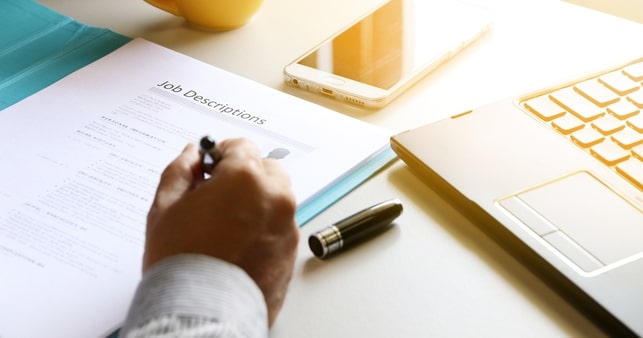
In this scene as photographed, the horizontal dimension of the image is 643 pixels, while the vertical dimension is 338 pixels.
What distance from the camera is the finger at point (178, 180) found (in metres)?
0.48

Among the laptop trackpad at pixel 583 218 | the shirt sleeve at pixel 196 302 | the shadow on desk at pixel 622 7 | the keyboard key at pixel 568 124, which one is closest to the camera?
the shirt sleeve at pixel 196 302

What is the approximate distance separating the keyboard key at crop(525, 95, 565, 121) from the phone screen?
130mm

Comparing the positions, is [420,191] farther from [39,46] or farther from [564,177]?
[39,46]

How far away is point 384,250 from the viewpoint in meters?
0.54

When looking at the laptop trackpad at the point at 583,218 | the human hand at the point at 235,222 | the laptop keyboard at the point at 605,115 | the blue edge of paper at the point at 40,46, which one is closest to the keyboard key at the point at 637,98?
the laptop keyboard at the point at 605,115

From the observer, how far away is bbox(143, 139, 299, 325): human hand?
445mm

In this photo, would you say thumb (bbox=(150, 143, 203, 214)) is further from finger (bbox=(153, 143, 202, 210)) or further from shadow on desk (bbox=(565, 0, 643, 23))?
shadow on desk (bbox=(565, 0, 643, 23))

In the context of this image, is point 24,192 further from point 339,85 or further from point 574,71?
point 574,71

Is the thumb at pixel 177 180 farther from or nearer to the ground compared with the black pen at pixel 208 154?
nearer to the ground

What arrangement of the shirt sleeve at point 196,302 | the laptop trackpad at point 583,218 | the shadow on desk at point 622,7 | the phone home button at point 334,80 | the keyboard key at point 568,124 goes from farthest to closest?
the shadow on desk at point 622,7, the phone home button at point 334,80, the keyboard key at point 568,124, the laptop trackpad at point 583,218, the shirt sleeve at point 196,302

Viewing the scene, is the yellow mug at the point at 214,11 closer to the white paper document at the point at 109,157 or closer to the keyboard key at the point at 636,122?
the white paper document at the point at 109,157

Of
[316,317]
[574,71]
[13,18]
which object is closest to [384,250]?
[316,317]

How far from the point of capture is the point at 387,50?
75 cm

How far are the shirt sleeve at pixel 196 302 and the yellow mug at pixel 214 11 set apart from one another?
0.44 metres
